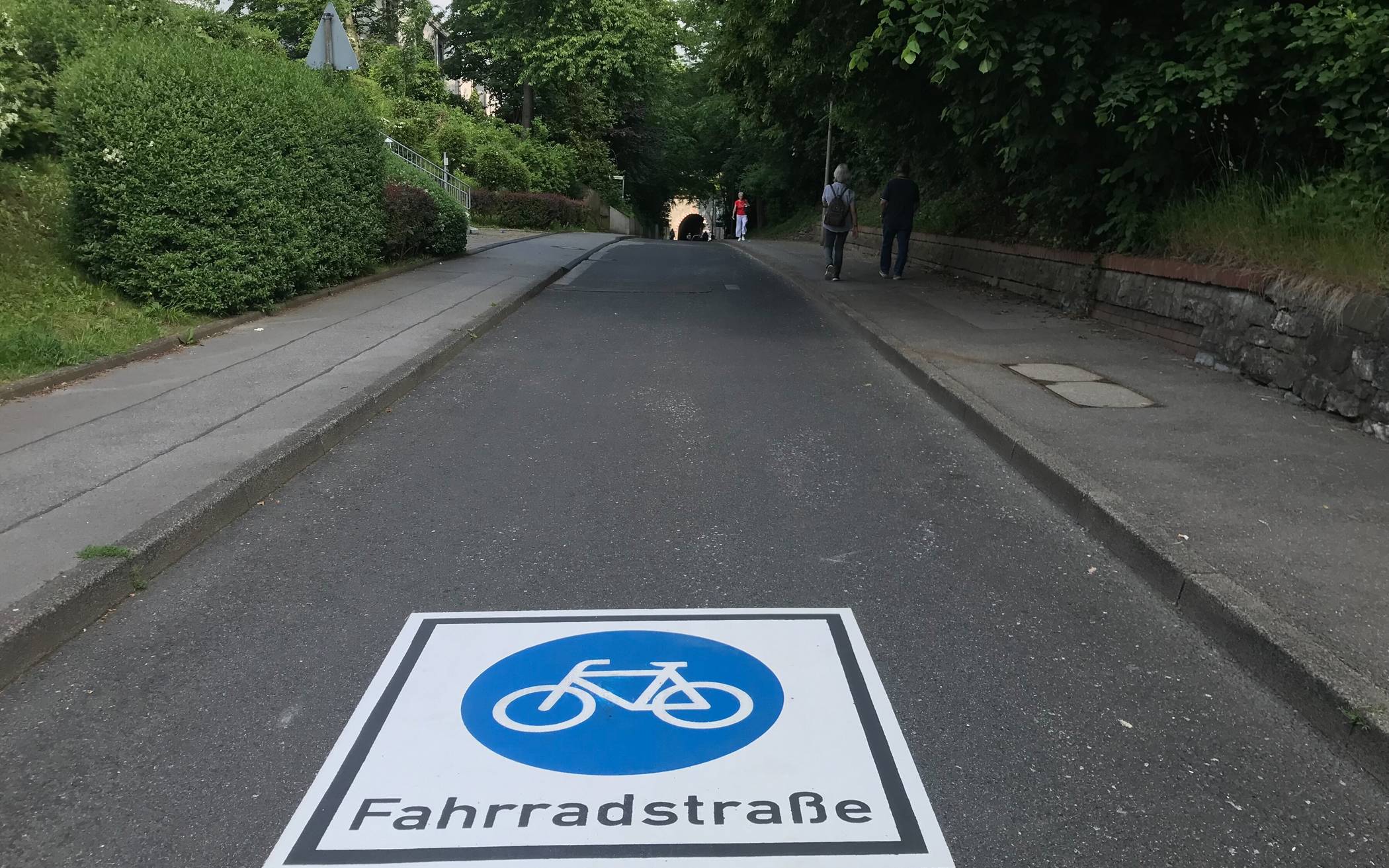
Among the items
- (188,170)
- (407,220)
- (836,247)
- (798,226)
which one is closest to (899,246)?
(836,247)

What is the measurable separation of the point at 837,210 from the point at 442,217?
7294 millimetres

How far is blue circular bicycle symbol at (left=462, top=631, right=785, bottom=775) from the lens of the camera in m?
3.02

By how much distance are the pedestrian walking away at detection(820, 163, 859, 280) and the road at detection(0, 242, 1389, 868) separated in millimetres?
7930

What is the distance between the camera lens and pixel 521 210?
34.0m

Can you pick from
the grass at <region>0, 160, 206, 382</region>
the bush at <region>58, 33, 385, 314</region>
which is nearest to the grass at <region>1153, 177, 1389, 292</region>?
the bush at <region>58, 33, 385, 314</region>

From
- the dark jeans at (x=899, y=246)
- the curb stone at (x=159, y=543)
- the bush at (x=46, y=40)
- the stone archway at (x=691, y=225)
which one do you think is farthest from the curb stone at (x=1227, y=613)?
the stone archway at (x=691, y=225)

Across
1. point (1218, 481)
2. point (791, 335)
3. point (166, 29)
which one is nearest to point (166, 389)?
point (791, 335)

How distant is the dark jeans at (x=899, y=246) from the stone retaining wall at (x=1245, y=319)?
298 centimetres

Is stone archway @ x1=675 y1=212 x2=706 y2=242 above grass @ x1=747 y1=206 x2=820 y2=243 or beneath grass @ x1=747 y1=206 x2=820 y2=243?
beneath

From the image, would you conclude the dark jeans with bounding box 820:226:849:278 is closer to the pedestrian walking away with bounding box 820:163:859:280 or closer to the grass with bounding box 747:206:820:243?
the pedestrian walking away with bounding box 820:163:859:280

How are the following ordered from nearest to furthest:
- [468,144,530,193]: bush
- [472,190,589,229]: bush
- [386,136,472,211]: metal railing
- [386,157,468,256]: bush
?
[386,157,468,256]: bush → [386,136,472,211]: metal railing → [472,190,589,229]: bush → [468,144,530,193]: bush

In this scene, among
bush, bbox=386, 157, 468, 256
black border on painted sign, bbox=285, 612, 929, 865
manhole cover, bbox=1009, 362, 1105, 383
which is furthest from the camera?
bush, bbox=386, 157, 468, 256

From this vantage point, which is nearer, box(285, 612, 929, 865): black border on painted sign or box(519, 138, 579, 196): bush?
box(285, 612, 929, 865): black border on painted sign

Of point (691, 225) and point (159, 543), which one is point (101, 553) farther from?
point (691, 225)
